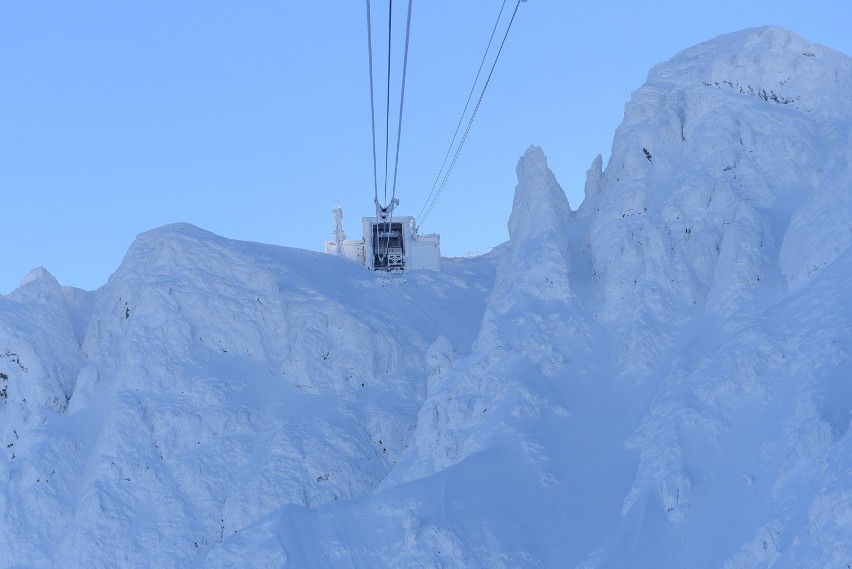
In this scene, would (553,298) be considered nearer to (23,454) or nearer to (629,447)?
(629,447)

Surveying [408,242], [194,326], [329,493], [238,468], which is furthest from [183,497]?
[408,242]

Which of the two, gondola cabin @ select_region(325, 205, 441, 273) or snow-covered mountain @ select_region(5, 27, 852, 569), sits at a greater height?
gondola cabin @ select_region(325, 205, 441, 273)

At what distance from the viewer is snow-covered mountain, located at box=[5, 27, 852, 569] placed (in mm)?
45438

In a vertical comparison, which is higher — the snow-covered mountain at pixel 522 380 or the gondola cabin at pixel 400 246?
the gondola cabin at pixel 400 246

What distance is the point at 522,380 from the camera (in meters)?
53.0

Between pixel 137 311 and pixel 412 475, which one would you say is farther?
pixel 137 311

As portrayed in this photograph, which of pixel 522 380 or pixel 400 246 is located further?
pixel 400 246

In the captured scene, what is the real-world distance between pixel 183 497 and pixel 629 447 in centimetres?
2328

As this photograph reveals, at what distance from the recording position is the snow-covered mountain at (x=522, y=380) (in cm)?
4544

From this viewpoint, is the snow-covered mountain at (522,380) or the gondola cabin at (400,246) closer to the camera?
the snow-covered mountain at (522,380)

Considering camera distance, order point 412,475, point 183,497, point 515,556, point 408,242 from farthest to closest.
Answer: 1. point 408,242
2. point 183,497
3. point 412,475
4. point 515,556

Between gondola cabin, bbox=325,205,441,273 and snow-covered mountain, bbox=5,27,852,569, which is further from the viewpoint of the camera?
gondola cabin, bbox=325,205,441,273

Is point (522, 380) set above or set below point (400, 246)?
below

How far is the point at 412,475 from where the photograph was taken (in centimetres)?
5241
